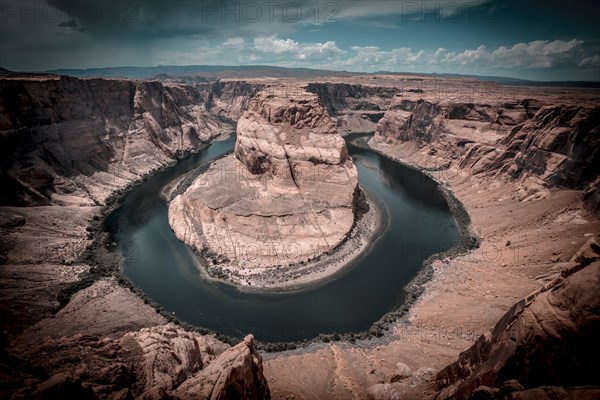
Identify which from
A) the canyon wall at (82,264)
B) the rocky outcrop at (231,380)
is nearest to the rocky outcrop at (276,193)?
the canyon wall at (82,264)

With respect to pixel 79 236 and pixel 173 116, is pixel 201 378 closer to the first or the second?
pixel 79 236

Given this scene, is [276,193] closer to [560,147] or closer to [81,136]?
[560,147]

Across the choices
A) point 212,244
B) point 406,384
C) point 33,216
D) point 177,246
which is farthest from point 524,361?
point 33,216

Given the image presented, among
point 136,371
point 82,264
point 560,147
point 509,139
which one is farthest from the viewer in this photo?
point 509,139

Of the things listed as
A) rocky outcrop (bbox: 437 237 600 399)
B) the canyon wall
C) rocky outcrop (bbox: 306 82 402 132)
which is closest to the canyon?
rocky outcrop (bbox: 437 237 600 399)

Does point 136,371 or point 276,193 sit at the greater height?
point 276,193

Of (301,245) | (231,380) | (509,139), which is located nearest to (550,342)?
(231,380)

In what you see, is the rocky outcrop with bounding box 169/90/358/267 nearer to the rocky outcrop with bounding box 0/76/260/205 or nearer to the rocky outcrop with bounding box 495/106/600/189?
the rocky outcrop with bounding box 0/76/260/205
